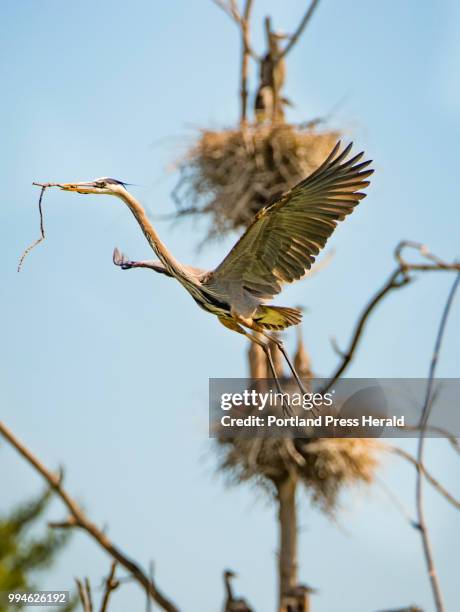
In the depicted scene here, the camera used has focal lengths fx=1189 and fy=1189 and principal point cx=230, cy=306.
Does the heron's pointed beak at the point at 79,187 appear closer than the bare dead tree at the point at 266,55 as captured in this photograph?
Yes

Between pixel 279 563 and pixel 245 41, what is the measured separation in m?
3.53

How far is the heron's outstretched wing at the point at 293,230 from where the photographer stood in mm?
1825

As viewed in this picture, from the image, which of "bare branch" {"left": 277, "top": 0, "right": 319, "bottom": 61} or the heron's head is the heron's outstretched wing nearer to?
the heron's head

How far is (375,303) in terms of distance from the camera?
10.2ft

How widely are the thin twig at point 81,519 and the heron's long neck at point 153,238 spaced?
7.42 ft

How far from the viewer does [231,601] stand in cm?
354

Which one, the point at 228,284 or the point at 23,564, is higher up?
the point at 23,564

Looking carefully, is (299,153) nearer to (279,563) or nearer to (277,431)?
(277,431)

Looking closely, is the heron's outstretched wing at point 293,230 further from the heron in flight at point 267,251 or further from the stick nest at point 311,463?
the stick nest at point 311,463

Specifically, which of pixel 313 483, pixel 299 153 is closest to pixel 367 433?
pixel 313 483

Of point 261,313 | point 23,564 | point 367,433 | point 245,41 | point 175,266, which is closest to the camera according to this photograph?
point 175,266

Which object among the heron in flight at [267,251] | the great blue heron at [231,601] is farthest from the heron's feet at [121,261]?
the great blue heron at [231,601]

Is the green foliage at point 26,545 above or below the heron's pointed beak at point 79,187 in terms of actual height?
above

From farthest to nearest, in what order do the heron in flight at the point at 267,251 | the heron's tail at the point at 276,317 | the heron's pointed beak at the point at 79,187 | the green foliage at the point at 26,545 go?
1. the green foliage at the point at 26,545
2. the heron's tail at the point at 276,317
3. the heron in flight at the point at 267,251
4. the heron's pointed beak at the point at 79,187
